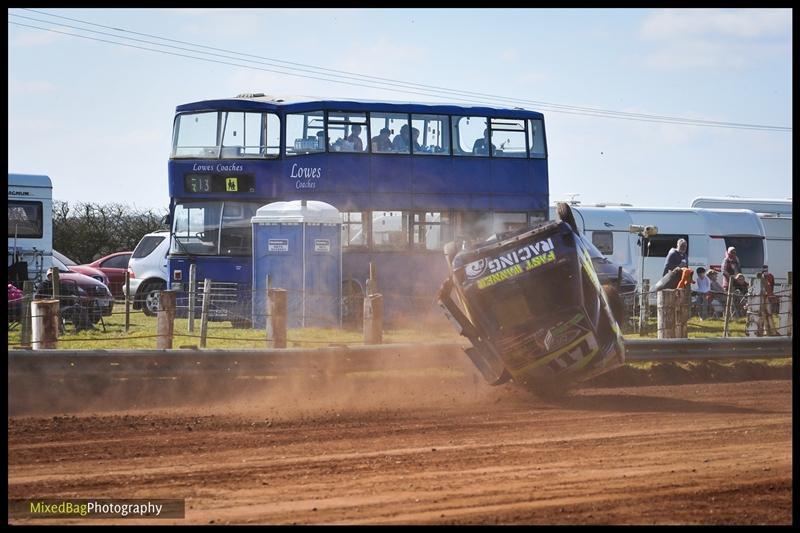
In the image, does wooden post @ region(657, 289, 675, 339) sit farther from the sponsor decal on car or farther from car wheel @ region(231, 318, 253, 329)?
car wheel @ region(231, 318, 253, 329)

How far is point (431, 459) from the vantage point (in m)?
9.08

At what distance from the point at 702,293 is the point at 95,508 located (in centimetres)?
1972

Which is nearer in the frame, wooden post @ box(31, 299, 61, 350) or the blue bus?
wooden post @ box(31, 299, 61, 350)

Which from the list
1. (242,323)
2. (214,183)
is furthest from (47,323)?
(214,183)

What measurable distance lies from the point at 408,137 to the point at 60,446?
17.1 metres

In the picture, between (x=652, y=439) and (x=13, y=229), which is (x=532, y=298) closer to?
(x=652, y=439)

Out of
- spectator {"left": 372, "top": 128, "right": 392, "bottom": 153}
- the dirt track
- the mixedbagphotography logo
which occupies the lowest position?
the mixedbagphotography logo

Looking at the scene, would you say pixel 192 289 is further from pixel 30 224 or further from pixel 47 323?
pixel 47 323

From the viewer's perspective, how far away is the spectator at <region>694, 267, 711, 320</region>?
81.0 feet

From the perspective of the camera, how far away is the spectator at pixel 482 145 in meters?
26.5

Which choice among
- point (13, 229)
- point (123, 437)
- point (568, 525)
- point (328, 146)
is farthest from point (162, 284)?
point (568, 525)

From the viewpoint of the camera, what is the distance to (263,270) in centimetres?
2258

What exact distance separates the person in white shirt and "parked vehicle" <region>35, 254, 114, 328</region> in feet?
41.9

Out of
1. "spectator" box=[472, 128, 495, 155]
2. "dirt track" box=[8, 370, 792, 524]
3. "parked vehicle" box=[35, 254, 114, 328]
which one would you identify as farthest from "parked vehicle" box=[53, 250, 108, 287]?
"dirt track" box=[8, 370, 792, 524]
